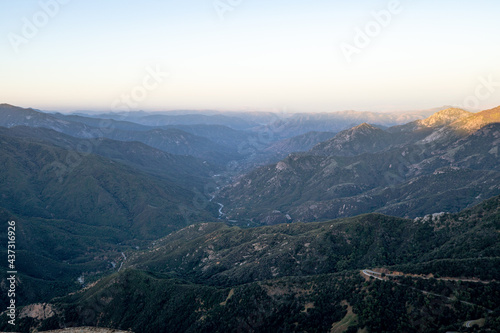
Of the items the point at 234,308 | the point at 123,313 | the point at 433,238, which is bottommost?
the point at 123,313

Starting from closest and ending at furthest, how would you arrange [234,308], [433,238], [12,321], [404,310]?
1. [404,310]
2. [234,308]
3. [12,321]
4. [433,238]

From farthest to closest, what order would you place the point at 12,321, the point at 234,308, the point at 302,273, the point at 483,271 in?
the point at 302,273 → the point at 12,321 → the point at 234,308 → the point at 483,271

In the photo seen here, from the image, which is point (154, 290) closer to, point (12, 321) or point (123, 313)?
point (123, 313)

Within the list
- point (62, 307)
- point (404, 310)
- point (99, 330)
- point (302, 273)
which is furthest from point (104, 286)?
point (404, 310)

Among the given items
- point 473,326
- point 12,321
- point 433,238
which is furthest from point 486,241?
point 12,321

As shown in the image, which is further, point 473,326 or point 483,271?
point 483,271

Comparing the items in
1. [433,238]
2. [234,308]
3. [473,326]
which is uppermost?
[473,326]

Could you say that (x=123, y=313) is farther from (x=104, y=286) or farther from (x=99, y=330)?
(x=99, y=330)

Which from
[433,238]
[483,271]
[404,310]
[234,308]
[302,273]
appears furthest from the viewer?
[302,273]

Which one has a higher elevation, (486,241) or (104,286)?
(486,241)
